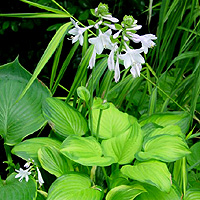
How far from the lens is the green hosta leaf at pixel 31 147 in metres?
1.02

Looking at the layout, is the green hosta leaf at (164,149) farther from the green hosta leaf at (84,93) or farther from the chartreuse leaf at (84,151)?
the green hosta leaf at (84,93)

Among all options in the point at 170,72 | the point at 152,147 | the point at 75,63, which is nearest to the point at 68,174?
the point at 152,147

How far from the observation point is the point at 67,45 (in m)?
2.10

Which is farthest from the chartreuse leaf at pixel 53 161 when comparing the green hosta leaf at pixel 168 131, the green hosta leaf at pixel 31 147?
the green hosta leaf at pixel 168 131

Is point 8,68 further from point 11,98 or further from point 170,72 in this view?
point 170,72

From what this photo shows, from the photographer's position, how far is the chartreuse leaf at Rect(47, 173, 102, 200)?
2.92ft

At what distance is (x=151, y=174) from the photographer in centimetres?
92

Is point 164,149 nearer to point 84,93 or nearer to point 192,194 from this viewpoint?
point 192,194

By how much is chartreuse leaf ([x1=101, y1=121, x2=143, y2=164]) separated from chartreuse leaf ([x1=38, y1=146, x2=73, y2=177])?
13 centimetres

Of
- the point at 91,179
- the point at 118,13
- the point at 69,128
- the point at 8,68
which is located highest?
the point at 118,13

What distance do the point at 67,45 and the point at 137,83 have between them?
2.62ft

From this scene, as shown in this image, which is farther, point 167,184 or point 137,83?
point 137,83

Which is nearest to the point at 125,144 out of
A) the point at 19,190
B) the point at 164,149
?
the point at 164,149

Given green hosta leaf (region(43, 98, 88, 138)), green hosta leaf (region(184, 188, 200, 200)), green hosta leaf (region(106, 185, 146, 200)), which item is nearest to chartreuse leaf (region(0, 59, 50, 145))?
green hosta leaf (region(43, 98, 88, 138))
